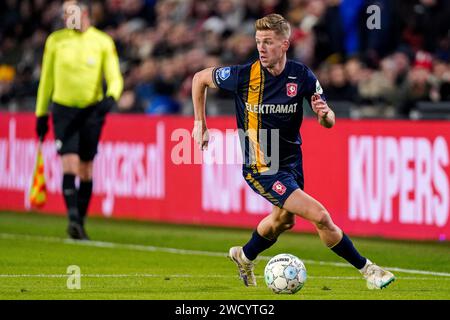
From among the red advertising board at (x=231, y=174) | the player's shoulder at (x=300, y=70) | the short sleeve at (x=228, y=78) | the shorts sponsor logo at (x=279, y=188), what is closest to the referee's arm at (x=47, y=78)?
the red advertising board at (x=231, y=174)

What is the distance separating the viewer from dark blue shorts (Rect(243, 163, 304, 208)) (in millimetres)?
10680

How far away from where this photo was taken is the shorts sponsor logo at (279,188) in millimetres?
10680

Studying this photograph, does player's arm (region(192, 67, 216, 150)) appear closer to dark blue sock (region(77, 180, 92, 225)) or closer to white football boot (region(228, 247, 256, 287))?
white football boot (region(228, 247, 256, 287))

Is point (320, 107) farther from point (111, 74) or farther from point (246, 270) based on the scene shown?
point (111, 74)

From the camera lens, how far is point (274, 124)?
10914 millimetres

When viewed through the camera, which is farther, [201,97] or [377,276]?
[201,97]

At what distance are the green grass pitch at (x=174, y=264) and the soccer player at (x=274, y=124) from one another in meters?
0.38

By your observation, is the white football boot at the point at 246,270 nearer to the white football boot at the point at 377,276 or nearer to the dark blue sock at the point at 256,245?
the dark blue sock at the point at 256,245

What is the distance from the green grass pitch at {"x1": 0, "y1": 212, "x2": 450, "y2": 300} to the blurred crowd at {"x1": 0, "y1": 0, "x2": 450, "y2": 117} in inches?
81.5

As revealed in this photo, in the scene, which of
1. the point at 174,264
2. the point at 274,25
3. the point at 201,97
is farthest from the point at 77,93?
the point at 274,25

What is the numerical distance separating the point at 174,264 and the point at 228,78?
280 cm

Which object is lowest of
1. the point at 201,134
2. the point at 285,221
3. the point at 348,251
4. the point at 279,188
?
the point at 348,251

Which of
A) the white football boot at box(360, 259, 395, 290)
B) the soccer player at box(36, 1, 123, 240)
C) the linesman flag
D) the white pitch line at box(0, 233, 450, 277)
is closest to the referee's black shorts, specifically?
the soccer player at box(36, 1, 123, 240)
